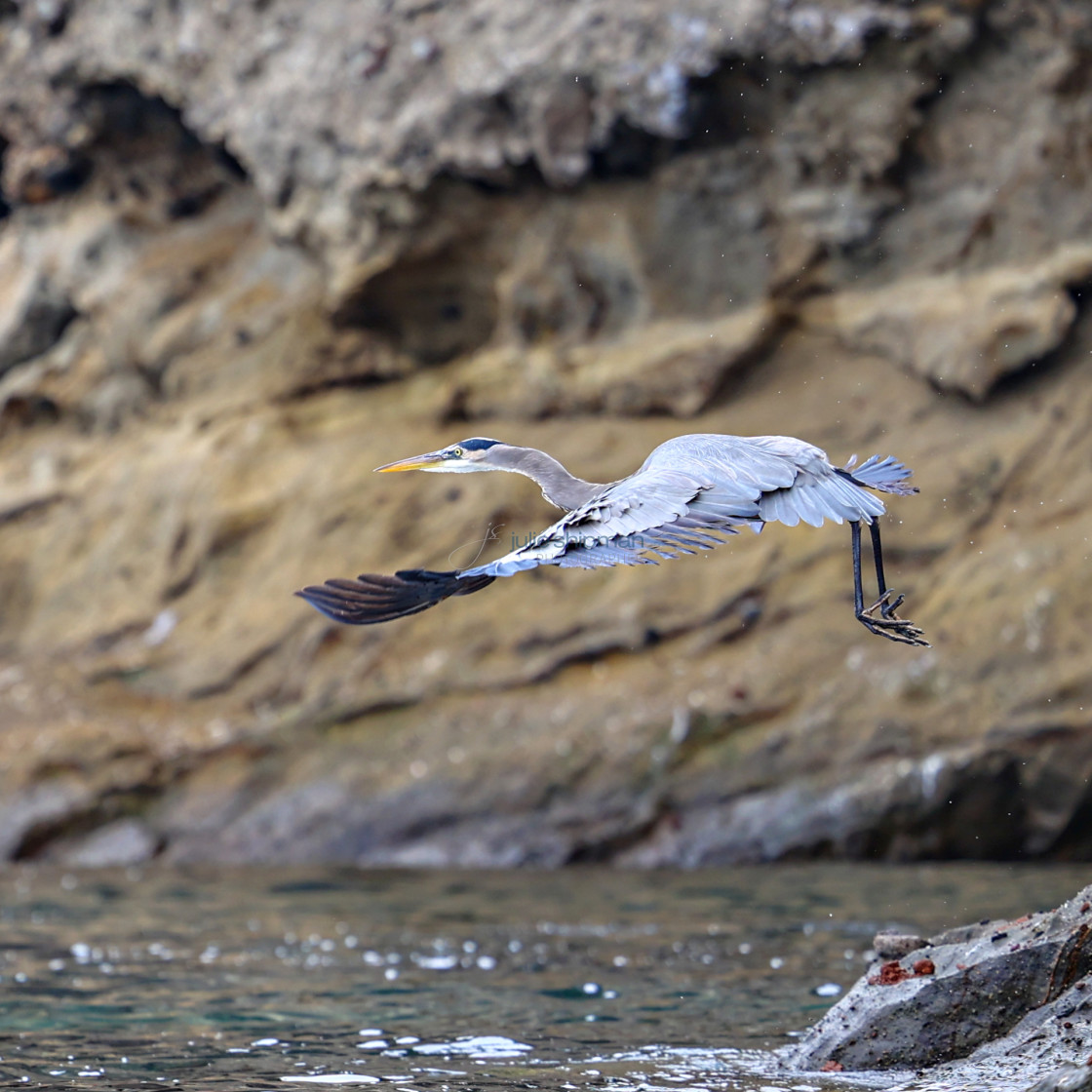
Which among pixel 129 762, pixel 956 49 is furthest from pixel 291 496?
pixel 956 49

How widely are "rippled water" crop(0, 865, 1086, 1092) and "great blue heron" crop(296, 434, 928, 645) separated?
1334 mm

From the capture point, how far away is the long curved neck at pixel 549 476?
165 inches

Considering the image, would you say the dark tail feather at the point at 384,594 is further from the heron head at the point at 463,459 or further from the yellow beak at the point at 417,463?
the heron head at the point at 463,459

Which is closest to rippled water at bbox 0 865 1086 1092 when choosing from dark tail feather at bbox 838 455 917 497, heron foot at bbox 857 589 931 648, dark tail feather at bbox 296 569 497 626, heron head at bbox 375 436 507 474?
heron foot at bbox 857 589 931 648

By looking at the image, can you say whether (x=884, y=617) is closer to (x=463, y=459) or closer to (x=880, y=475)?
(x=880, y=475)

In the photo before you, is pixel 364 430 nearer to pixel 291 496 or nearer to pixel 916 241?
pixel 291 496

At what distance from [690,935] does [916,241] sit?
4926 mm

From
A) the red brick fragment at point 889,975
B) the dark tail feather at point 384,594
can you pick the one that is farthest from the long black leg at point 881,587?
the dark tail feather at point 384,594

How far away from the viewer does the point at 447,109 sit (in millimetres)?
10172

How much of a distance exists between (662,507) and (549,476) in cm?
65

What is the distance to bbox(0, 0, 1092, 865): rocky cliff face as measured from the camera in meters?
8.77

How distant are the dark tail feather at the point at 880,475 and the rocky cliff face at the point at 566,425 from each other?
435 cm

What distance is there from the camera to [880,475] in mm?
4160

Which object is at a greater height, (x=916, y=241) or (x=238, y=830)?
(x=916, y=241)
